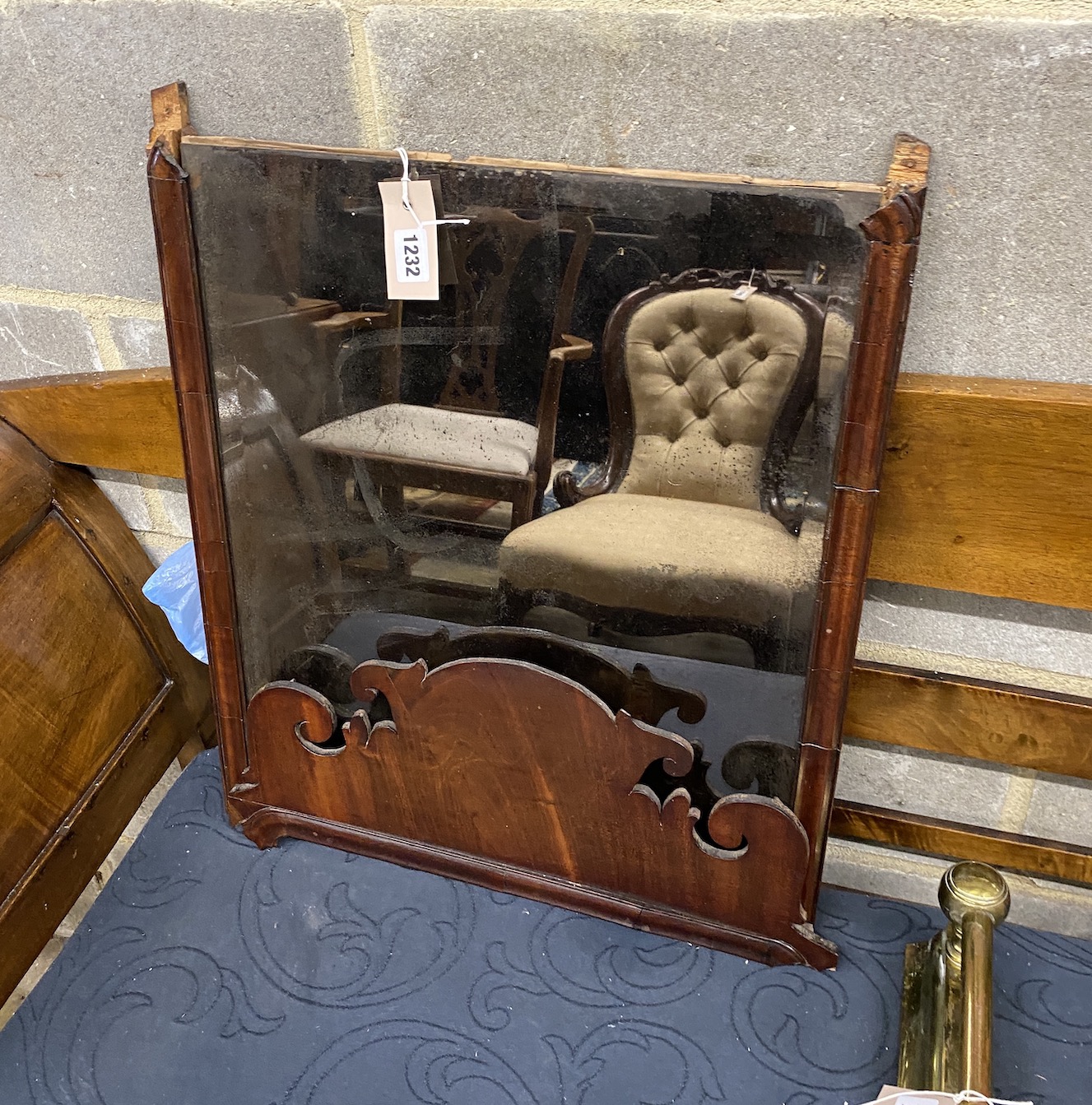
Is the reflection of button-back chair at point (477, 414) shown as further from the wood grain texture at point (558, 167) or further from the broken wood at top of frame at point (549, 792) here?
the broken wood at top of frame at point (549, 792)

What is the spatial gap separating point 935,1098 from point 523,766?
1.22 feet

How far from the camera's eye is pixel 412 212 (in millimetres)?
681

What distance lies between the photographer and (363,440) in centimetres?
77

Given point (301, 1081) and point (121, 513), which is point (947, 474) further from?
point (121, 513)

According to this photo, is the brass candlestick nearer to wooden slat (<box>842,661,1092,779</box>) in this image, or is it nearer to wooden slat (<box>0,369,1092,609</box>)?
wooden slat (<box>842,661,1092,779</box>)

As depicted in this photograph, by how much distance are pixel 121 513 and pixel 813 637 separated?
2.56ft

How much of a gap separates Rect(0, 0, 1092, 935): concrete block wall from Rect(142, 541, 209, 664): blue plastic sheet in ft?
0.81

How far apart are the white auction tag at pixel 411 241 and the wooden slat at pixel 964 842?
60 centimetres

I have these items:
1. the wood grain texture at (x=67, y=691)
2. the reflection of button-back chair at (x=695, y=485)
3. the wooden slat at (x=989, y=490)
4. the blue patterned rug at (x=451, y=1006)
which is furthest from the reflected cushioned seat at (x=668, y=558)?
the wood grain texture at (x=67, y=691)

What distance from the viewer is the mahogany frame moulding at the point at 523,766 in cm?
71

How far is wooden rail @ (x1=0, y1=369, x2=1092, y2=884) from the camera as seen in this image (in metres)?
0.67

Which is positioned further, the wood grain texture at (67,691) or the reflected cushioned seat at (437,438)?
the wood grain texture at (67,691)

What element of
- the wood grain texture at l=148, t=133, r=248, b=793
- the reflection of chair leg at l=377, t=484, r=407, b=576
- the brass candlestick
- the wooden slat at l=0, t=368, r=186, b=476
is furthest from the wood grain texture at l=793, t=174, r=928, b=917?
the wooden slat at l=0, t=368, r=186, b=476

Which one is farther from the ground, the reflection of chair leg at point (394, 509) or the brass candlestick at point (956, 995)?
the reflection of chair leg at point (394, 509)
